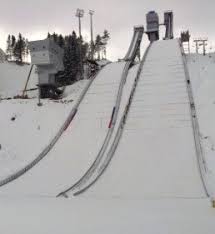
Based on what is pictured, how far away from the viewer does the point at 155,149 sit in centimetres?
1289

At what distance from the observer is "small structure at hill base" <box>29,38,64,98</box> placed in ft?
82.0

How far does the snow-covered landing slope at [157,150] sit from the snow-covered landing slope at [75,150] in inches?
44.7

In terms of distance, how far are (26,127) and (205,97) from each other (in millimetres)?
8682

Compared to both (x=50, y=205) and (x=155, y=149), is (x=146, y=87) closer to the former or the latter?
(x=155, y=149)

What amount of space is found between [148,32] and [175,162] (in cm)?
2425

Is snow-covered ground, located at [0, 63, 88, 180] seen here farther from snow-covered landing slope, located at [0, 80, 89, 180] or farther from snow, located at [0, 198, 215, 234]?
snow, located at [0, 198, 215, 234]

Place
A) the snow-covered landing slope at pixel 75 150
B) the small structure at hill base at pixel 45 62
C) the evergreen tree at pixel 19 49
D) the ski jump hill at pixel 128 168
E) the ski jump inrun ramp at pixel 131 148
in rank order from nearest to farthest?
the ski jump hill at pixel 128 168 → the ski jump inrun ramp at pixel 131 148 → the snow-covered landing slope at pixel 75 150 → the small structure at hill base at pixel 45 62 → the evergreen tree at pixel 19 49

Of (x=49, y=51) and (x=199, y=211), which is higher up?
(x=49, y=51)

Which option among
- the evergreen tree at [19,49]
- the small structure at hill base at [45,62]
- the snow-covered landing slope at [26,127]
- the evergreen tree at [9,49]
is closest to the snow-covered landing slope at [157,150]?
the snow-covered landing slope at [26,127]

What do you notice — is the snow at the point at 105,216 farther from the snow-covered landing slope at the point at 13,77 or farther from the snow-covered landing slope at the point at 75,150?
the snow-covered landing slope at the point at 13,77

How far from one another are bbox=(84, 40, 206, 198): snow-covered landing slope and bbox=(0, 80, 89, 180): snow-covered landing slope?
398cm

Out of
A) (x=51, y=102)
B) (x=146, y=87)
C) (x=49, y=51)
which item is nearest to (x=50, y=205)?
(x=146, y=87)

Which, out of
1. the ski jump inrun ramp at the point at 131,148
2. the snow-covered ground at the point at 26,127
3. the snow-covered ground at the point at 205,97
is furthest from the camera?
the snow-covered ground at the point at 26,127

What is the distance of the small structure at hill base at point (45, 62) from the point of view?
25.0m
